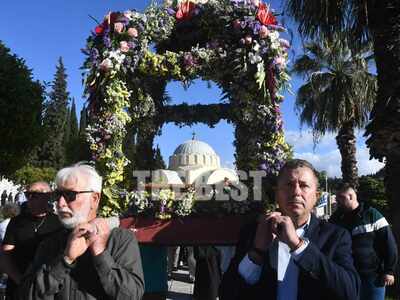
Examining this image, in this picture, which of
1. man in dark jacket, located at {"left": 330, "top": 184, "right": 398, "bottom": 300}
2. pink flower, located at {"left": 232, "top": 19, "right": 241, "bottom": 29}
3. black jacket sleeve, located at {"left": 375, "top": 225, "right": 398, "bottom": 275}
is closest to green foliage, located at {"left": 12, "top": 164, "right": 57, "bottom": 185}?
pink flower, located at {"left": 232, "top": 19, "right": 241, "bottom": 29}

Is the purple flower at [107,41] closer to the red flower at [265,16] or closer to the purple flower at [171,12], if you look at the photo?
the purple flower at [171,12]

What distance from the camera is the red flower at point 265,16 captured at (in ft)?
21.3

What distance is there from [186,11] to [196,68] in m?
1.00

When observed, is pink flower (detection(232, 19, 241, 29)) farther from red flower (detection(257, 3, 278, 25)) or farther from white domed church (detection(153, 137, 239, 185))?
white domed church (detection(153, 137, 239, 185))

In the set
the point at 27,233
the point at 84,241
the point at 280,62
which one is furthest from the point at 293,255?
the point at 280,62

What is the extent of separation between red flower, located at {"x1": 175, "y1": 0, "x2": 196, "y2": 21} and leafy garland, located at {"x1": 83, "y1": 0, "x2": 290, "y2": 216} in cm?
1

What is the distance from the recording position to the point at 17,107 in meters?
13.2

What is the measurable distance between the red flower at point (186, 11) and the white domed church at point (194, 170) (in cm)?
229

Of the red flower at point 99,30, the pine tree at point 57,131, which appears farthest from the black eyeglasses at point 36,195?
the pine tree at point 57,131

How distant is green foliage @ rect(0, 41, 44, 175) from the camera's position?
42.0ft

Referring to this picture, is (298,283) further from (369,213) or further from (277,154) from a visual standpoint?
(277,154)

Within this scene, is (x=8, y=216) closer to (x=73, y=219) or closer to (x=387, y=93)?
(x=387, y=93)

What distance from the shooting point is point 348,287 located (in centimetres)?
236

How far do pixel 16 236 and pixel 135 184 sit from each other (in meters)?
2.76
